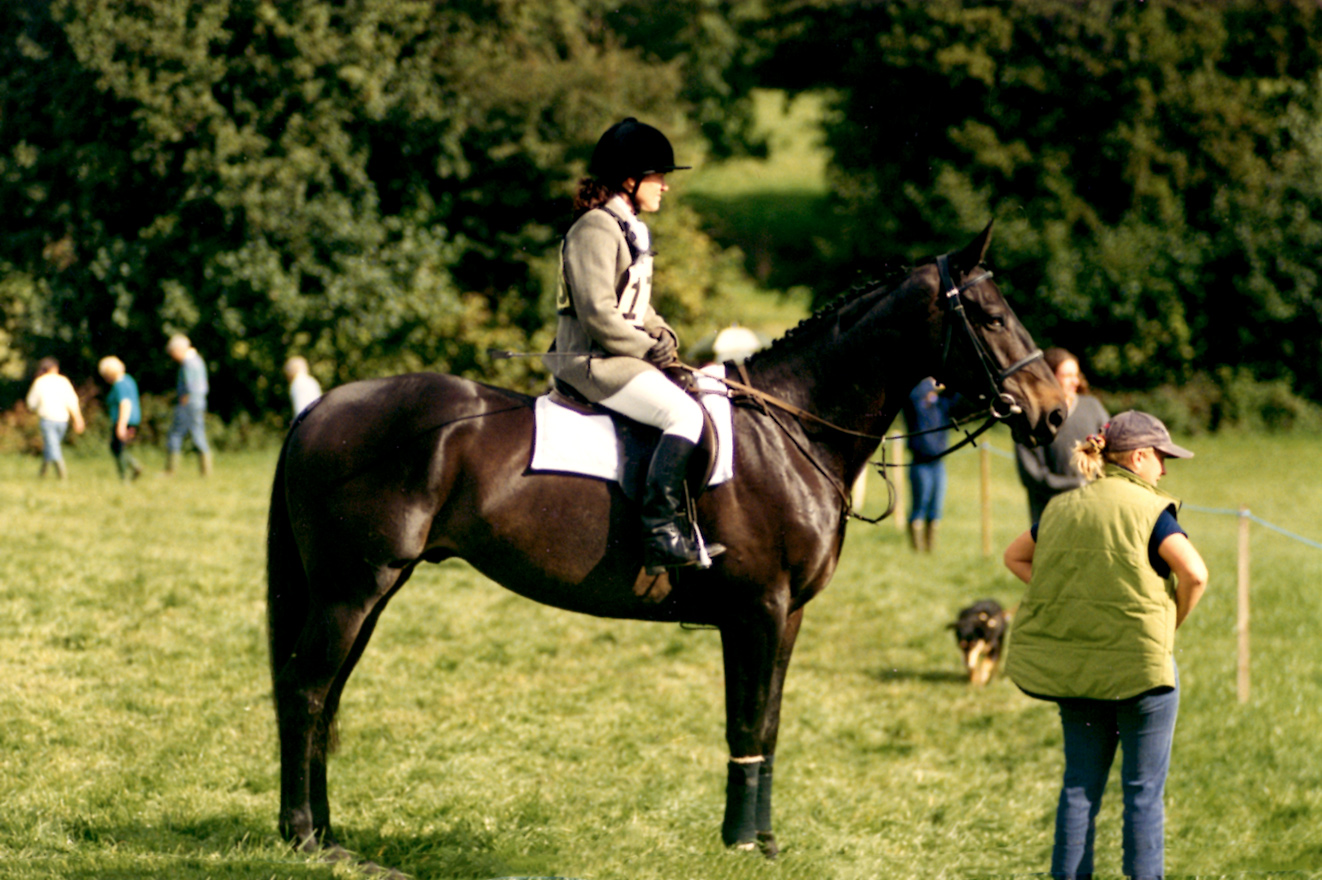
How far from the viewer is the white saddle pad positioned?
5.25 metres

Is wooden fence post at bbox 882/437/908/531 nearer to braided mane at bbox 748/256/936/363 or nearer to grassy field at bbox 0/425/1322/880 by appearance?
grassy field at bbox 0/425/1322/880

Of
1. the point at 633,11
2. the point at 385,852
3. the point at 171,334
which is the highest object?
the point at 633,11

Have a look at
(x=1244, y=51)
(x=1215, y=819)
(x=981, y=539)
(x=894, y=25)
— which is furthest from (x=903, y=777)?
(x=1244, y=51)

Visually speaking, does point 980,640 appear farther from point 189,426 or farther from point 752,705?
point 189,426

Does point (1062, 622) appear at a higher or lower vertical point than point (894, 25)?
lower

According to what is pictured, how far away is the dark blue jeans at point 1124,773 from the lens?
195 inches

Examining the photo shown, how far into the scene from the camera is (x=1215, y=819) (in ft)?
22.4

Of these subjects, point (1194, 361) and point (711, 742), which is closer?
point (711, 742)

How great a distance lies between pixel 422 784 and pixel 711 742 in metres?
2.01

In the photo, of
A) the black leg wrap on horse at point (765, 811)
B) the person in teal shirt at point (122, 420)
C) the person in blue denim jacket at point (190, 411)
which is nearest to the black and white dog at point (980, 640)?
the black leg wrap on horse at point (765, 811)

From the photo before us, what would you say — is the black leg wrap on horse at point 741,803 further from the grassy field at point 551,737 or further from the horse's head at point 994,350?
the horse's head at point 994,350

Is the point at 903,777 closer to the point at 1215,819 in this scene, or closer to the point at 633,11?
the point at 1215,819

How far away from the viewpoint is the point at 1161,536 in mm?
4875

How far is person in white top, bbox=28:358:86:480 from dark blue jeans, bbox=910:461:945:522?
10.6 meters
